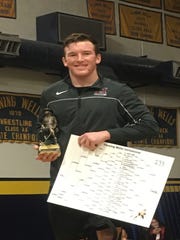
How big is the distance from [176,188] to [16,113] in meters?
2.67

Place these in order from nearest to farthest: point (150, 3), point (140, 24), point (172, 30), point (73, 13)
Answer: point (73, 13) < point (140, 24) < point (150, 3) < point (172, 30)

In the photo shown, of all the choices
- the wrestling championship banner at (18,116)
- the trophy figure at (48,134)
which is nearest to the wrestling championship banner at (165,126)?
the wrestling championship banner at (18,116)

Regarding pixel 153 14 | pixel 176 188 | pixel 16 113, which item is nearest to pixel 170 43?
pixel 153 14

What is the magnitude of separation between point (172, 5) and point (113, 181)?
558 cm

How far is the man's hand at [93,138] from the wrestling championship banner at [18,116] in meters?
3.21

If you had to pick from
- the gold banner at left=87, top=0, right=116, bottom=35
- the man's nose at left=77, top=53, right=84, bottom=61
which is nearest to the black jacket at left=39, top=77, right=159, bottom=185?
the man's nose at left=77, top=53, right=84, bottom=61

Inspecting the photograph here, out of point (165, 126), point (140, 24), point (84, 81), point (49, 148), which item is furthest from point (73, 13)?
point (49, 148)

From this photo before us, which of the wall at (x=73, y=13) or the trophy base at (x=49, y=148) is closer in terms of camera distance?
the trophy base at (x=49, y=148)

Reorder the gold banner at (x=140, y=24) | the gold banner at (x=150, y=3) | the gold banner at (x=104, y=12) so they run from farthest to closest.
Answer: the gold banner at (x=150, y=3) → the gold banner at (x=140, y=24) → the gold banner at (x=104, y=12)

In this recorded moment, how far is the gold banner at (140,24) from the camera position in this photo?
722 centimetres

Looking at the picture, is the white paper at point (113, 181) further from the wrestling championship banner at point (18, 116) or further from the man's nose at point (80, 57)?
the wrestling championship banner at point (18, 116)

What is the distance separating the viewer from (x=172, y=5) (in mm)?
7828

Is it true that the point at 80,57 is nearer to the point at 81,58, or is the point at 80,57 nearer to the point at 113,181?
the point at 81,58

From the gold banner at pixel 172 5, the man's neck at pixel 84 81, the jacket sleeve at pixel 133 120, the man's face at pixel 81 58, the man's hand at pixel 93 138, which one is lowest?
the man's hand at pixel 93 138
